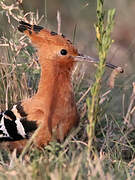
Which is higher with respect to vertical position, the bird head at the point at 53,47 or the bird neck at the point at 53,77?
the bird head at the point at 53,47

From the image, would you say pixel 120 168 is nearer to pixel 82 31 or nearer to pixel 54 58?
pixel 54 58

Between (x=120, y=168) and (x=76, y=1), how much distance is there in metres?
5.03

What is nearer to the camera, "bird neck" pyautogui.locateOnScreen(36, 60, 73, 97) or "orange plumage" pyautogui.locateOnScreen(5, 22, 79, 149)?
"orange plumage" pyautogui.locateOnScreen(5, 22, 79, 149)

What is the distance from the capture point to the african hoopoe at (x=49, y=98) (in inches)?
149

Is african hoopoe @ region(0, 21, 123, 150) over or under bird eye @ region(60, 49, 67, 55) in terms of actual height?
under

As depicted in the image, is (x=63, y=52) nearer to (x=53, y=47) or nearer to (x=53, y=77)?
(x=53, y=47)

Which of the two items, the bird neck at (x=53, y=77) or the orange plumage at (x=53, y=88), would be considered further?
the bird neck at (x=53, y=77)

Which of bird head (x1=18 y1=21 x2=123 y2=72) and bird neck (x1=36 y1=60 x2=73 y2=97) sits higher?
bird head (x1=18 y1=21 x2=123 y2=72)

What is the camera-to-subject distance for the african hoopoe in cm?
377

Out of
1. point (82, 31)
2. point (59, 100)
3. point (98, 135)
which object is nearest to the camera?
point (59, 100)

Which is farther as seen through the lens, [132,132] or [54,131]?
[132,132]

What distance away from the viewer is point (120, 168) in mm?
3375

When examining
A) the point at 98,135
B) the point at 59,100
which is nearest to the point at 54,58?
the point at 59,100

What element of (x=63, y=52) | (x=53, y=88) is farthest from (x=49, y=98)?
(x=63, y=52)
